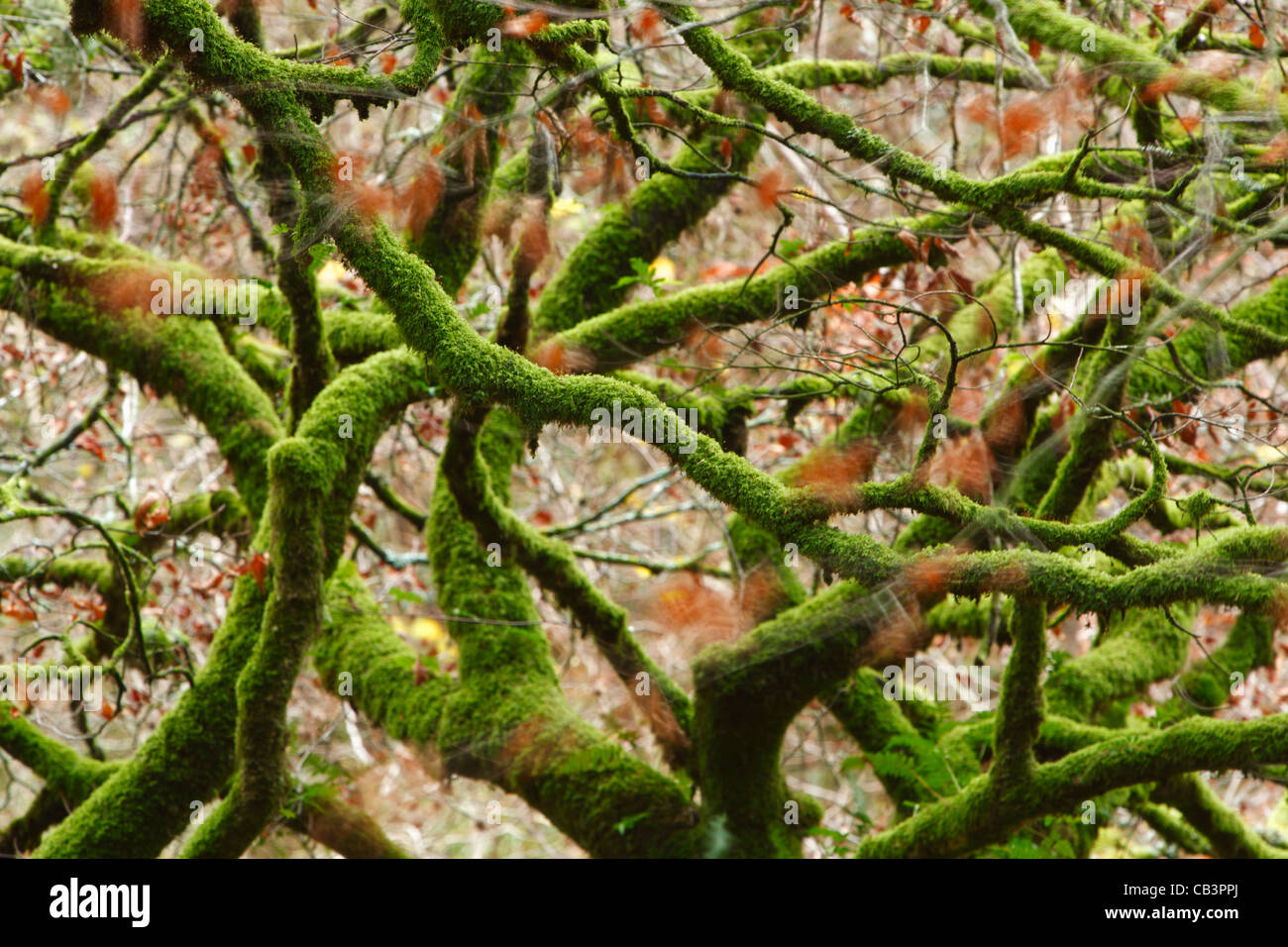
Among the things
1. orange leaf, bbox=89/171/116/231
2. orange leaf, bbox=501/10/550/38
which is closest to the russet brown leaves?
orange leaf, bbox=501/10/550/38

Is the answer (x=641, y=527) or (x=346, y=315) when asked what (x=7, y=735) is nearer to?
(x=346, y=315)

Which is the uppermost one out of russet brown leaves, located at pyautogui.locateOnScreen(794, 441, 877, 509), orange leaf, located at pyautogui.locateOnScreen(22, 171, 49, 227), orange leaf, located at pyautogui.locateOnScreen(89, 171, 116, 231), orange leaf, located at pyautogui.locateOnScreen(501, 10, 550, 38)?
orange leaf, located at pyautogui.locateOnScreen(89, 171, 116, 231)

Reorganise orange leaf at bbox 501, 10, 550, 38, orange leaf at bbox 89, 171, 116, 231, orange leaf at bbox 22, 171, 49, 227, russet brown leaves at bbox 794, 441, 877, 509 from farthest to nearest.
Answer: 1. orange leaf at bbox 89, 171, 116, 231
2. orange leaf at bbox 22, 171, 49, 227
3. russet brown leaves at bbox 794, 441, 877, 509
4. orange leaf at bbox 501, 10, 550, 38

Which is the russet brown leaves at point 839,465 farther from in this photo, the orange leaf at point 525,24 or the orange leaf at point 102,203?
the orange leaf at point 102,203

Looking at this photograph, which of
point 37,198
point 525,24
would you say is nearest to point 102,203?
point 37,198

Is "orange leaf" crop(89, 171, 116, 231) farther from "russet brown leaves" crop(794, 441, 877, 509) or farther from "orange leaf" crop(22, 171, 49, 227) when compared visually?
Answer: "russet brown leaves" crop(794, 441, 877, 509)

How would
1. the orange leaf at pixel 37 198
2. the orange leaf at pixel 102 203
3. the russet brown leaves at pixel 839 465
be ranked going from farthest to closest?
the orange leaf at pixel 102 203, the orange leaf at pixel 37 198, the russet brown leaves at pixel 839 465

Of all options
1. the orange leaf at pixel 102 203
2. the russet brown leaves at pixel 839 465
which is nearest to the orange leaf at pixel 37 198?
the orange leaf at pixel 102 203

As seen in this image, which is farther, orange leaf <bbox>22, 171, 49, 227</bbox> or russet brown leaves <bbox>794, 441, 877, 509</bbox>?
orange leaf <bbox>22, 171, 49, 227</bbox>

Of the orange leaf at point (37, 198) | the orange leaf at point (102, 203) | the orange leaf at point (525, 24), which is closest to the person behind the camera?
the orange leaf at point (525, 24)

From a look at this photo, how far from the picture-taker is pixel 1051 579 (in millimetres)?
2572

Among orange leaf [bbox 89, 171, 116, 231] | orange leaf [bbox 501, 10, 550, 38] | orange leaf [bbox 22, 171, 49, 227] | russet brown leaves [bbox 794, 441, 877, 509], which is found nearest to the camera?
orange leaf [bbox 501, 10, 550, 38]

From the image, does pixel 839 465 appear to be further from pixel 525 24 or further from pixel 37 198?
pixel 37 198
